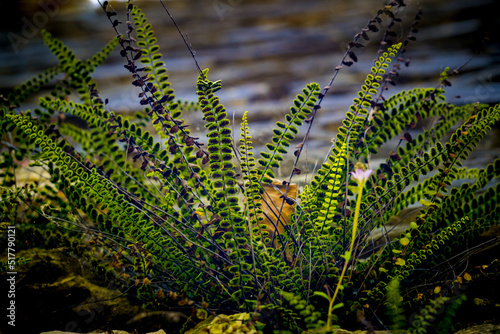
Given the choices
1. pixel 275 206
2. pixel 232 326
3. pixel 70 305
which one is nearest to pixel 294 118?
pixel 275 206

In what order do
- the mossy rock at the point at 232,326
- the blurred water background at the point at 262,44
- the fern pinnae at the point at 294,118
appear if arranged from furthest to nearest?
1. the blurred water background at the point at 262,44
2. the fern pinnae at the point at 294,118
3. the mossy rock at the point at 232,326

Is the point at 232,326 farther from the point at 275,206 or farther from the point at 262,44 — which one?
the point at 262,44

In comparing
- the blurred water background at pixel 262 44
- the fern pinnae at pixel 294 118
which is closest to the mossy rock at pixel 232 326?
the fern pinnae at pixel 294 118

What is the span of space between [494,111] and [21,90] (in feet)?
5.13

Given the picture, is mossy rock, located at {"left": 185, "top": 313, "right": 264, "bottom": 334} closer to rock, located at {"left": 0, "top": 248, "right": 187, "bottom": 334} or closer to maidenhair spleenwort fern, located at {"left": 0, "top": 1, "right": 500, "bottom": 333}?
maidenhair spleenwort fern, located at {"left": 0, "top": 1, "right": 500, "bottom": 333}

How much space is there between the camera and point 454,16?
2.21 meters

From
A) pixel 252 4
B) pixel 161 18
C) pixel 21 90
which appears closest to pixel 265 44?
pixel 252 4

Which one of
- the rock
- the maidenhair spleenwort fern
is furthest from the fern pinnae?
the rock

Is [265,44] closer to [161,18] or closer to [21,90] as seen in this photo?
[161,18]

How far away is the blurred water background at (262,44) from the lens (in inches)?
84.5

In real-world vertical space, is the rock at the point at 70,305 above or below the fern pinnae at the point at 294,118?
below

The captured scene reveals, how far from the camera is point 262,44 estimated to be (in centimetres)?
244

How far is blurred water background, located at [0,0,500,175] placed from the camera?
215 cm

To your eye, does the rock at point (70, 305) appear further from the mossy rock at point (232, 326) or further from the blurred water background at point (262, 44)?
the blurred water background at point (262, 44)
